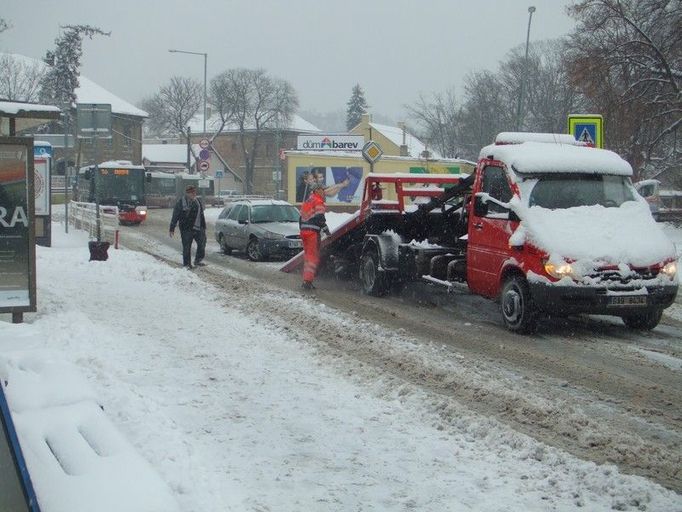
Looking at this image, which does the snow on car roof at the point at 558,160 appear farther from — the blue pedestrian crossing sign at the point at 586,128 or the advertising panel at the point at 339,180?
the advertising panel at the point at 339,180

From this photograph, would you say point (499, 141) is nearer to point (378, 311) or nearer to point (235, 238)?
point (378, 311)

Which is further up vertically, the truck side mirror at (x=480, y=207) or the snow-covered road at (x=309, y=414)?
the truck side mirror at (x=480, y=207)

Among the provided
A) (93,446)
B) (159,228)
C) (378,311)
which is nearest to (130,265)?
(378,311)

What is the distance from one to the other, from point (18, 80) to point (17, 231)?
60.3 metres

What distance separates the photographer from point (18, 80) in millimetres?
62625

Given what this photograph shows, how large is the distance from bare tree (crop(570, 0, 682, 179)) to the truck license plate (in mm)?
18459

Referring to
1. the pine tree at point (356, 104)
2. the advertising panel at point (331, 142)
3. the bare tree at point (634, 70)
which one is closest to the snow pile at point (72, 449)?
the bare tree at point (634, 70)

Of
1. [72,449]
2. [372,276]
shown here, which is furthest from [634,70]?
[72,449]

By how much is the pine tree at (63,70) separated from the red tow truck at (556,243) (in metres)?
62.7

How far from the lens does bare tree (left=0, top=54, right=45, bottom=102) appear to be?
6012 centimetres

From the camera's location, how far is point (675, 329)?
1009 centimetres

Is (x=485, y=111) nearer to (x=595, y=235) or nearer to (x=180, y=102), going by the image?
(x=180, y=102)

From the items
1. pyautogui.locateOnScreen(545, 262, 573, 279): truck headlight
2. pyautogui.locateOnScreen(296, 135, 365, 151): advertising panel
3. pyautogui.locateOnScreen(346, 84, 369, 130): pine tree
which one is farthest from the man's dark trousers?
pyautogui.locateOnScreen(346, 84, 369, 130): pine tree

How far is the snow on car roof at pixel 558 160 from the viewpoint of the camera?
9.68 metres
